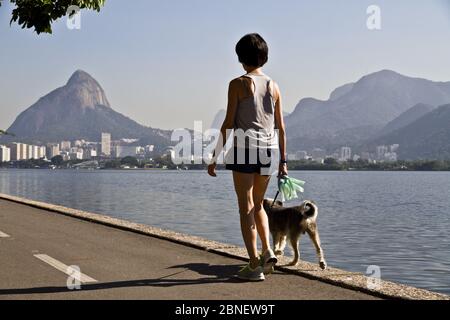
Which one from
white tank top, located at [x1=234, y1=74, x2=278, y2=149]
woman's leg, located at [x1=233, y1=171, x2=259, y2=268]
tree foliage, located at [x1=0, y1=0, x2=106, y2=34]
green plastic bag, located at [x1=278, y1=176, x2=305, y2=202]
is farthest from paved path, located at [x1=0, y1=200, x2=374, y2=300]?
tree foliage, located at [x1=0, y1=0, x2=106, y2=34]

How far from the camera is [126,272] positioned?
7.33 m

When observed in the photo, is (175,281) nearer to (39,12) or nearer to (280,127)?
(280,127)

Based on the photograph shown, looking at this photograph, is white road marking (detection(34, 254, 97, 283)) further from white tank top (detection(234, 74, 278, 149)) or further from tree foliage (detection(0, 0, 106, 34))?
tree foliage (detection(0, 0, 106, 34))

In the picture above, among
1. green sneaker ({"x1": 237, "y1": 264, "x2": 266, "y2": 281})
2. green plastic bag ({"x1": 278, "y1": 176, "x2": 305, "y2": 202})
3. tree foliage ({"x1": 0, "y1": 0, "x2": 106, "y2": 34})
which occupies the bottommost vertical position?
green sneaker ({"x1": 237, "y1": 264, "x2": 266, "y2": 281})

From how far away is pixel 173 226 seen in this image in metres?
27.1

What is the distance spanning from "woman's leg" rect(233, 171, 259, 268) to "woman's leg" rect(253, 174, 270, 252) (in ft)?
0.29

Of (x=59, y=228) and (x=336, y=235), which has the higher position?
(x=59, y=228)

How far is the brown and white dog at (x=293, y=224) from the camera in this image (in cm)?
767

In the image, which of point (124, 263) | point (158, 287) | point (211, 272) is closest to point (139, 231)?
point (124, 263)

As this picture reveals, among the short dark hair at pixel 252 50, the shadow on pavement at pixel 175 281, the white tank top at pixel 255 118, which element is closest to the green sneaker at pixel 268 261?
the shadow on pavement at pixel 175 281

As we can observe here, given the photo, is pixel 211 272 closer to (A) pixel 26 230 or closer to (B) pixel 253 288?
(B) pixel 253 288

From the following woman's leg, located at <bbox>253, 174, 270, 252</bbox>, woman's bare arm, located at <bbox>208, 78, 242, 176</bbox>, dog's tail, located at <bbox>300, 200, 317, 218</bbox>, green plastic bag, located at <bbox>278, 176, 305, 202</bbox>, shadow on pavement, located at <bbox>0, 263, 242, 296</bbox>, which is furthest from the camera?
dog's tail, located at <bbox>300, 200, 317, 218</bbox>

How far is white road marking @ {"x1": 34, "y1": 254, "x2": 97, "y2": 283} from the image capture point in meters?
6.84

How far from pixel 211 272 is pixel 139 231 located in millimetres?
4511
